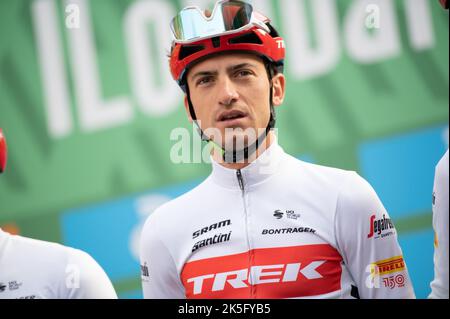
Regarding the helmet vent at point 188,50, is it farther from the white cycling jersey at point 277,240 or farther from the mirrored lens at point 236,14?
the white cycling jersey at point 277,240

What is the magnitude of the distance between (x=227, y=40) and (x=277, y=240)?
93 cm

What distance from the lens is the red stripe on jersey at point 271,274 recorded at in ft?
11.0

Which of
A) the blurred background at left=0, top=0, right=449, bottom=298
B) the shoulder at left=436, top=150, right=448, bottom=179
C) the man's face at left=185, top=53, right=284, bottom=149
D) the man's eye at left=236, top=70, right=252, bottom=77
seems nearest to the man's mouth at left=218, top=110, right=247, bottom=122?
the man's face at left=185, top=53, right=284, bottom=149

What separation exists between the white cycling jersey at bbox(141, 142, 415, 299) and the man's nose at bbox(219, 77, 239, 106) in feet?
1.05

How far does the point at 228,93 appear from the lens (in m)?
3.47

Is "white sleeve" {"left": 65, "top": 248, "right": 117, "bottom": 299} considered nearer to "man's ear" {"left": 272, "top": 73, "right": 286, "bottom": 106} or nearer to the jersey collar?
the jersey collar

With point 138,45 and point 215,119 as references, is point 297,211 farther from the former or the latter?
point 138,45

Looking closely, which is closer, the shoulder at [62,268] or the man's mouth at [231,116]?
the man's mouth at [231,116]

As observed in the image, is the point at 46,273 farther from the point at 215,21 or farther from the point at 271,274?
the point at 215,21

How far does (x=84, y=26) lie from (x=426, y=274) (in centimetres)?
262

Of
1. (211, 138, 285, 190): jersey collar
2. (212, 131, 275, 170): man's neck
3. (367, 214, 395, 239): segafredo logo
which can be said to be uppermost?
(212, 131, 275, 170): man's neck

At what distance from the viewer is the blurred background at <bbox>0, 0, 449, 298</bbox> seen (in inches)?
189

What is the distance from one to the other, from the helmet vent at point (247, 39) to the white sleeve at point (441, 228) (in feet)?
3.27

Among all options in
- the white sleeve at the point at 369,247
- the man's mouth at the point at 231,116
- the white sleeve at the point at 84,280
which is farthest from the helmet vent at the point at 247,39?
the white sleeve at the point at 84,280
